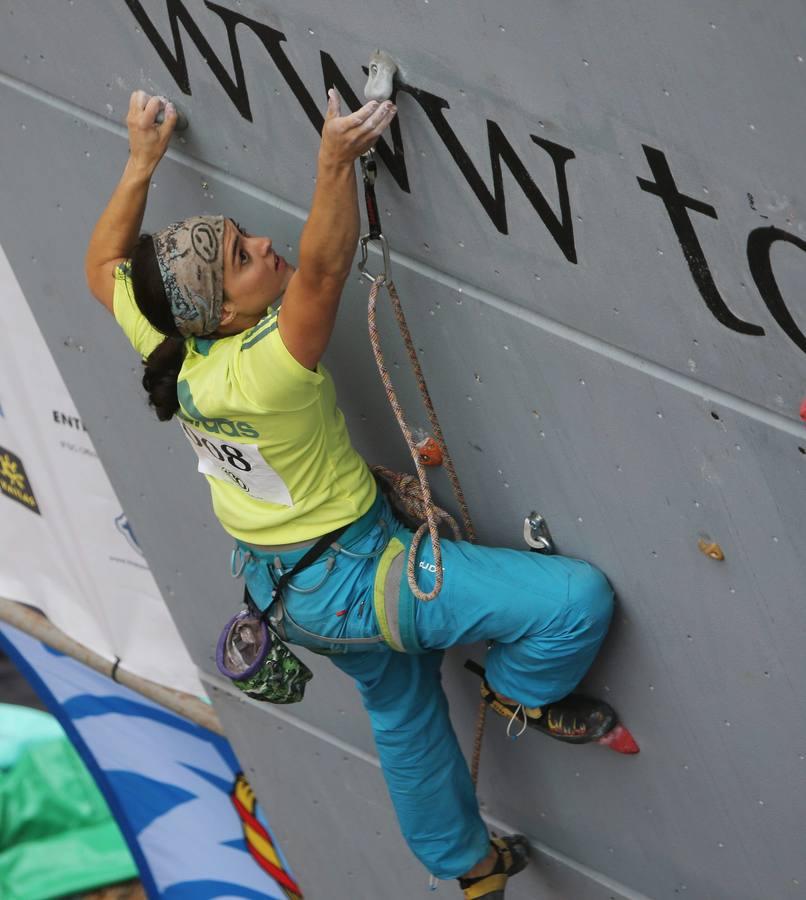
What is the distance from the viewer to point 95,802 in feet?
19.2

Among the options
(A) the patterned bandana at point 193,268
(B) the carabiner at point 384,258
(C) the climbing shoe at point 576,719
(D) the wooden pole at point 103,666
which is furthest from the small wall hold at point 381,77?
(D) the wooden pole at point 103,666

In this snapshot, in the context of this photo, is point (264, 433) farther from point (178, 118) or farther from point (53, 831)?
point (53, 831)

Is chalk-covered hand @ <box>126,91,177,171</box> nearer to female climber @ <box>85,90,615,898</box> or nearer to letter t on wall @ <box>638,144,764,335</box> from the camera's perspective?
female climber @ <box>85,90,615,898</box>

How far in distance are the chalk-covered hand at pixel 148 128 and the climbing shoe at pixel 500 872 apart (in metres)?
1.80

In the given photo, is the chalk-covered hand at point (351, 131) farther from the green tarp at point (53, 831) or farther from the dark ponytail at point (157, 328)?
the green tarp at point (53, 831)

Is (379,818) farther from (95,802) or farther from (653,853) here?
(95,802)

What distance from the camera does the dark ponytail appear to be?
238 cm

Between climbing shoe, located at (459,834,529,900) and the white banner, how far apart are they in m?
1.51

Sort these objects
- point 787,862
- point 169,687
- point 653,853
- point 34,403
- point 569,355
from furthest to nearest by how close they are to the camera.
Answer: point 169,687
point 34,403
point 653,853
point 787,862
point 569,355

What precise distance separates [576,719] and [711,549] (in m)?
0.60

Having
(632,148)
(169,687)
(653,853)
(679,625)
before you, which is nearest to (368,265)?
(632,148)

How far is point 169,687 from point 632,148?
3032 mm

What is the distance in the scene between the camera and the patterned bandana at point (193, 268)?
2.35 meters

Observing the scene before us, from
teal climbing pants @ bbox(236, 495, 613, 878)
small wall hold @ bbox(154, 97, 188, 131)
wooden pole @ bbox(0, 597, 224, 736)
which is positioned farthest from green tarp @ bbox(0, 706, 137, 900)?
small wall hold @ bbox(154, 97, 188, 131)
